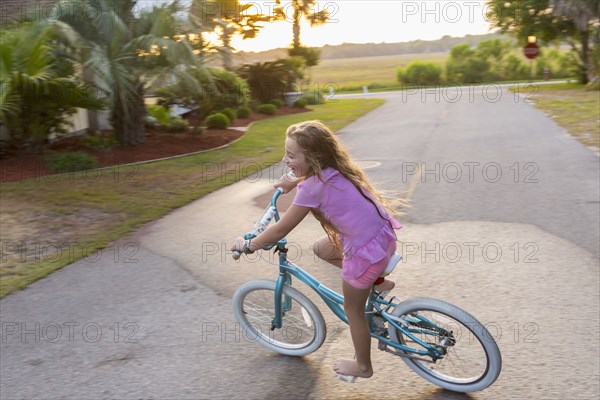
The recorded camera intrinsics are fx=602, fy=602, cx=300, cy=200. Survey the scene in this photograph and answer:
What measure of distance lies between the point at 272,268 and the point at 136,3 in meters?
9.68

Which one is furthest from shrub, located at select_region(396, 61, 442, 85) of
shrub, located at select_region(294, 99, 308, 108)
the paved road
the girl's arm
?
the girl's arm

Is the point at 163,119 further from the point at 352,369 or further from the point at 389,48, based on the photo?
the point at 389,48

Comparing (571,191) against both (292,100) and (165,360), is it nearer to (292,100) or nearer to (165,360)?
(165,360)

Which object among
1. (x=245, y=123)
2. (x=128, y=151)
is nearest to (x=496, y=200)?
(x=128, y=151)

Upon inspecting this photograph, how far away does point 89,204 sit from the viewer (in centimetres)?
917

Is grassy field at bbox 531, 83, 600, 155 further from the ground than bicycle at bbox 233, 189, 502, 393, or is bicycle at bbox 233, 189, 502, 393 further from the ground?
grassy field at bbox 531, 83, 600, 155

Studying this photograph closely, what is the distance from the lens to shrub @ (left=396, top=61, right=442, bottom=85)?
45812mm

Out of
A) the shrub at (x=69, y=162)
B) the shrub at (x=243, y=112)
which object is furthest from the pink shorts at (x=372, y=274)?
the shrub at (x=243, y=112)

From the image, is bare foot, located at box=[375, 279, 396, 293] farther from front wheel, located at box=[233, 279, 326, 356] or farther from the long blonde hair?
front wheel, located at box=[233, 279, 326, 356]

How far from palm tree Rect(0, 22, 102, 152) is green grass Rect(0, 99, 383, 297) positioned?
1489mm

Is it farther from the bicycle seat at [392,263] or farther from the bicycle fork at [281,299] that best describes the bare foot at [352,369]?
the bicycle seat at [392,263]

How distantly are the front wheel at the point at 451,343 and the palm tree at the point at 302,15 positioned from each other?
3886 centimetres

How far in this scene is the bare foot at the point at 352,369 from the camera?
3.71 metres

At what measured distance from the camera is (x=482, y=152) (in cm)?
1315
